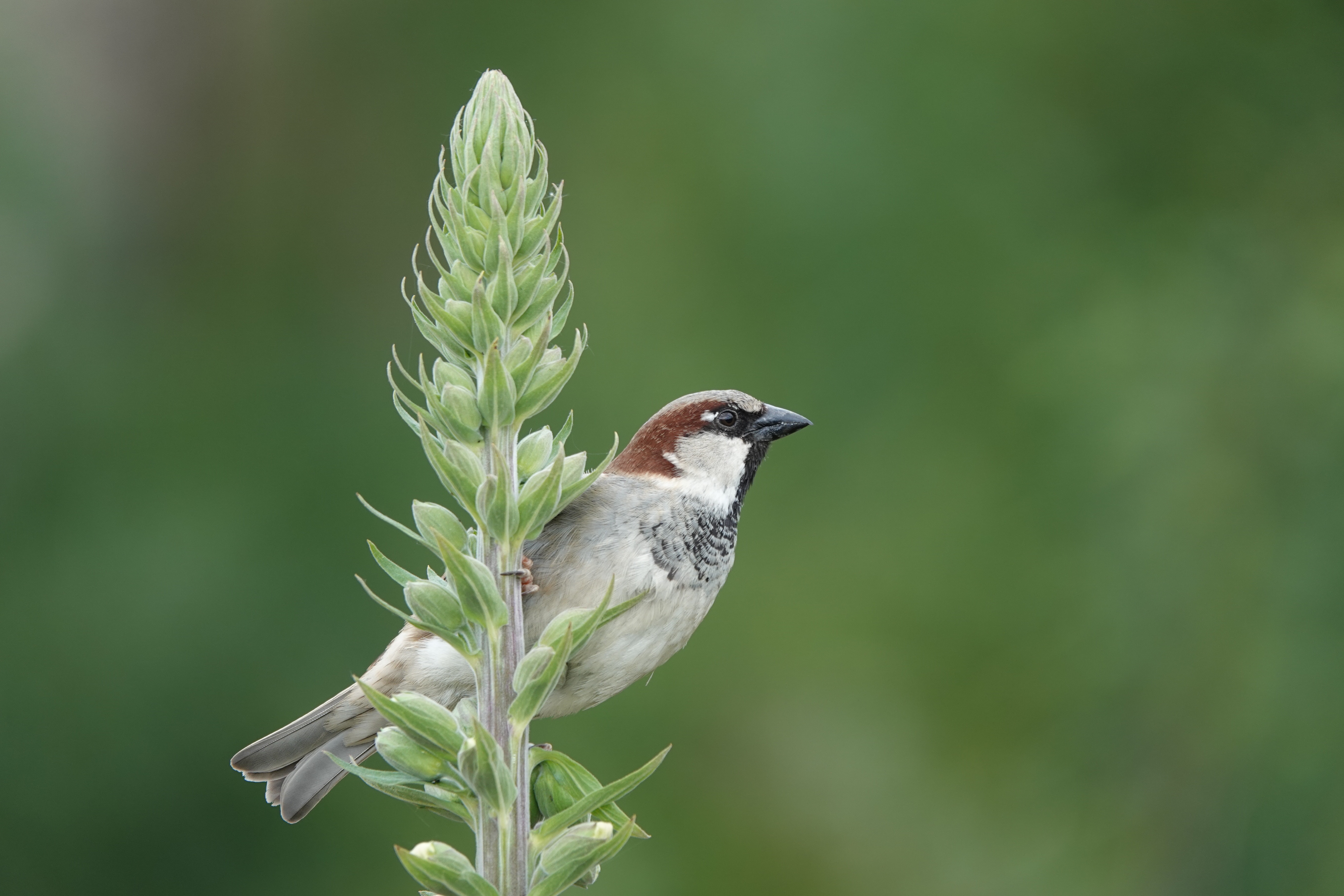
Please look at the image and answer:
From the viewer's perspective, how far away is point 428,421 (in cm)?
120

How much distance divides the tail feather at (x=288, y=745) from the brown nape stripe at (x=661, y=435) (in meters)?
0.74

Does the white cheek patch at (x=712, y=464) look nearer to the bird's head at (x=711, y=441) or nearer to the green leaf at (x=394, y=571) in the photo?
the bird's head at (x=711, y=441)

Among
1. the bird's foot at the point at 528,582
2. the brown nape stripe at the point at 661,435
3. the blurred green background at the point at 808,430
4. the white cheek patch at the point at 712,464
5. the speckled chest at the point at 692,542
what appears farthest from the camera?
the blurred green background at the point at 808,430

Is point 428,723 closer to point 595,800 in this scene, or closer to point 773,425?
point 595,800

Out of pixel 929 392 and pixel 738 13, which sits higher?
pixel 738 13

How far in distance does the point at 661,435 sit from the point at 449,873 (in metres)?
1.73

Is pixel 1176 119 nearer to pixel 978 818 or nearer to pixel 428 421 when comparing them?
pixel 978 818

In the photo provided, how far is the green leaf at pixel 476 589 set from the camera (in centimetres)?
110

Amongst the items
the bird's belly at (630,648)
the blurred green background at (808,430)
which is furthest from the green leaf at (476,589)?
the blurred green background at (808,430)

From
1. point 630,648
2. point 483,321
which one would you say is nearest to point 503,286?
point 483,321

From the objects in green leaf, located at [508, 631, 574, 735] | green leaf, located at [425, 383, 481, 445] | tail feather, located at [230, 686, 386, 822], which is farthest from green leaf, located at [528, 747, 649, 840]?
tail feather, located at [230, 686, 386, 822]

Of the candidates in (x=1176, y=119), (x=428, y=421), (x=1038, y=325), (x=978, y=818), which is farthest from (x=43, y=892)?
(x=1176, y=119)

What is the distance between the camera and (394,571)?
1.18 meters

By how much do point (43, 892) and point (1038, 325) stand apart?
15.3 ft
